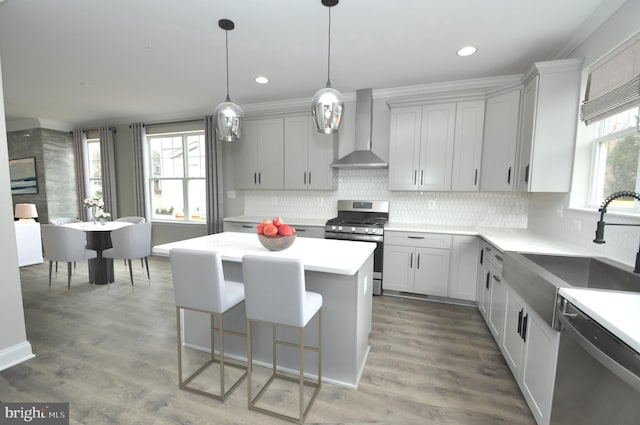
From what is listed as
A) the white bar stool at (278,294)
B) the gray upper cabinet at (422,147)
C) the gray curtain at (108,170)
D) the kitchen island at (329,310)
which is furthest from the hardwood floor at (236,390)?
the gray curtain at (108,170)

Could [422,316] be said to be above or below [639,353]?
below

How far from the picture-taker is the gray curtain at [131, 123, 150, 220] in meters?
5.33

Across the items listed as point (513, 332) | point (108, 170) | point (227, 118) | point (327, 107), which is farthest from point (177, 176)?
point (513, 332)

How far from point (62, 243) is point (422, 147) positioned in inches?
186

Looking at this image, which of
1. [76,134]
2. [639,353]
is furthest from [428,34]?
[76,134]

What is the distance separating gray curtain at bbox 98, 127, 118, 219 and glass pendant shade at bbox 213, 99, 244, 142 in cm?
473

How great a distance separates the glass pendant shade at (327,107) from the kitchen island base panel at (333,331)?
1046 millimetres

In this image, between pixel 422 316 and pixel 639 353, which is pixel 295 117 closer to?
pixel 422 316

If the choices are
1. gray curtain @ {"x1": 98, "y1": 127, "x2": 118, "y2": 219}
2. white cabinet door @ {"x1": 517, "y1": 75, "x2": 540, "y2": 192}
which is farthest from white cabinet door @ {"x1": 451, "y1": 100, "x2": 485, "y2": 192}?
gray curtain @ {"x1": 98, "y1": 127, "x2": 118, "y2": 219}

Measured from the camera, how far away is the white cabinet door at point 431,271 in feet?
10.8

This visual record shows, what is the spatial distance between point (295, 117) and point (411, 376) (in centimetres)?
350

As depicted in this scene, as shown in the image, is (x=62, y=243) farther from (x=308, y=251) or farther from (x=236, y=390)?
(x=308, y=251)

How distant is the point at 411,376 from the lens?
6.73 feet

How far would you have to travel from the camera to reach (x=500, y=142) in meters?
3.15
